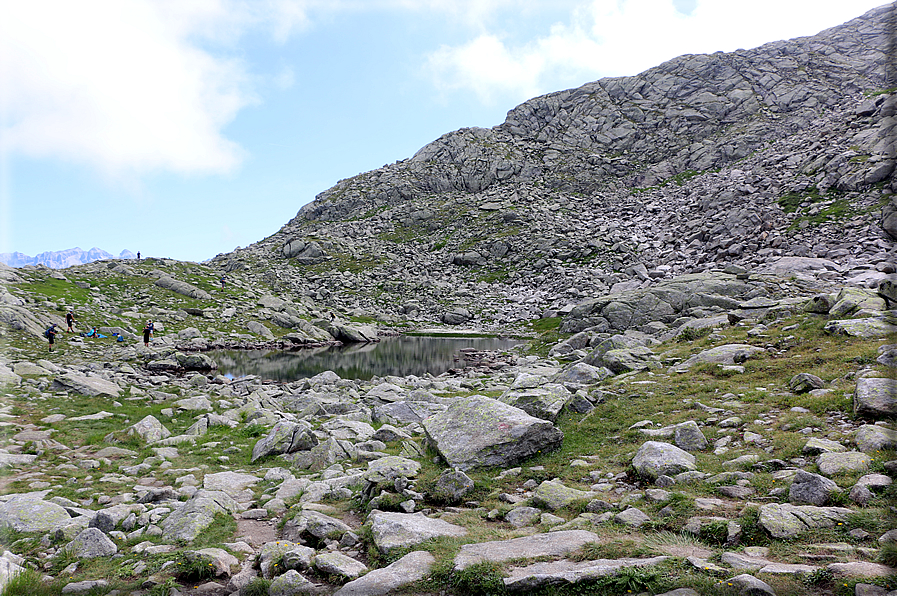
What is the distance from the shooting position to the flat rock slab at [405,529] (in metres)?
8.00

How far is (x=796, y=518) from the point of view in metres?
6.86

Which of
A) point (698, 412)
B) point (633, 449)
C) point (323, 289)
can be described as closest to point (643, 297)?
point (698, 412)

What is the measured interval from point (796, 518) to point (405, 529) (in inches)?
264

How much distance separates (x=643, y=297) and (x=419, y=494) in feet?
132

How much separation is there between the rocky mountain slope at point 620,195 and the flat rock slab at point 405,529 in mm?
54520

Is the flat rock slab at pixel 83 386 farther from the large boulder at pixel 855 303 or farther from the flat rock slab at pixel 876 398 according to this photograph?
the large boulder at pixel 855 303

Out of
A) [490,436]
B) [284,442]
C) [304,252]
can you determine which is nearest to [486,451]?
[490,436]

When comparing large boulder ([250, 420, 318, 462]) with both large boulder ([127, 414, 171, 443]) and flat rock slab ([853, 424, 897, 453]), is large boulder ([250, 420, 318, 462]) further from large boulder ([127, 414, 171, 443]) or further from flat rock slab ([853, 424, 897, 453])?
flat rock slab ([853, 424, 897, 453])

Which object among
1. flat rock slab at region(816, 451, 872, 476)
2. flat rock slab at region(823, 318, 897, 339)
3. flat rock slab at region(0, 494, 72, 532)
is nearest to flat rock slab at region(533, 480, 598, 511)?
flat rock slab at region(816, 451, 872, 476)

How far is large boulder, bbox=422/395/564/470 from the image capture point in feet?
40.7

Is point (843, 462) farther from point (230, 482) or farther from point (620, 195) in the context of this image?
point (620, 195)

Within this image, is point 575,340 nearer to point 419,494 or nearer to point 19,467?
point 419,494

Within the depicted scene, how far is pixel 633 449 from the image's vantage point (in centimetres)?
1218

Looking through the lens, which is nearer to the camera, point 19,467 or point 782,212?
point 19,467
